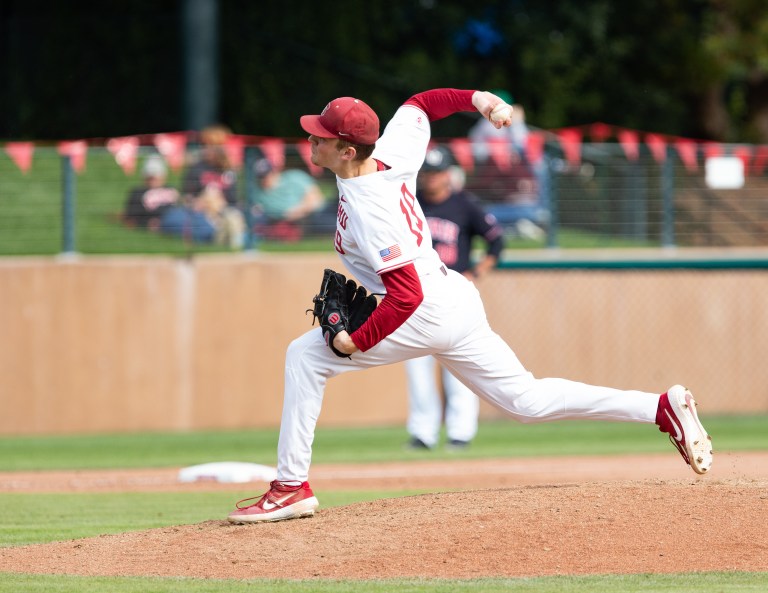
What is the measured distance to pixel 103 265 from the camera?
1556cm

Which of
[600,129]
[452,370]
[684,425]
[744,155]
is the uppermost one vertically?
[600,129]

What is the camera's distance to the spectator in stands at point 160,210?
15.8 m

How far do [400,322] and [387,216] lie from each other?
1.69ft

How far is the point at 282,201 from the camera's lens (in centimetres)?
1605

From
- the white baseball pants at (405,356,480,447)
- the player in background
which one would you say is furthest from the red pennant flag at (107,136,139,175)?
the white baseball pants at (405,356,480,447)

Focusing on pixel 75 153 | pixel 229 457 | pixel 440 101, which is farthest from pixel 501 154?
pixel 440 101

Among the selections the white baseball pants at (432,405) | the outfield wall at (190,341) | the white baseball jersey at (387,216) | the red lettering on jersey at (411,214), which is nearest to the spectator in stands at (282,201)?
the outfield wall at (190,341)

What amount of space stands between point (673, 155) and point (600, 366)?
2639 mm

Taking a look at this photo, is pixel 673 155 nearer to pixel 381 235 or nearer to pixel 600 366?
pixel 600 366

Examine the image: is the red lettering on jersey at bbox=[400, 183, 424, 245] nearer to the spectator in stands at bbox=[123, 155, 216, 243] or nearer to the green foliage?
the spectator in stands at bbox=[123, 155, 216, 243]

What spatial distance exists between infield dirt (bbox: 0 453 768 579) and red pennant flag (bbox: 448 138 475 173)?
9.06 metres

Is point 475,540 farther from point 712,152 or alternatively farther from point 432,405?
point 712,152

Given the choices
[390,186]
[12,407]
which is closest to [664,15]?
[12,407]

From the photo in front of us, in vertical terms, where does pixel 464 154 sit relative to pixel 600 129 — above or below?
below
